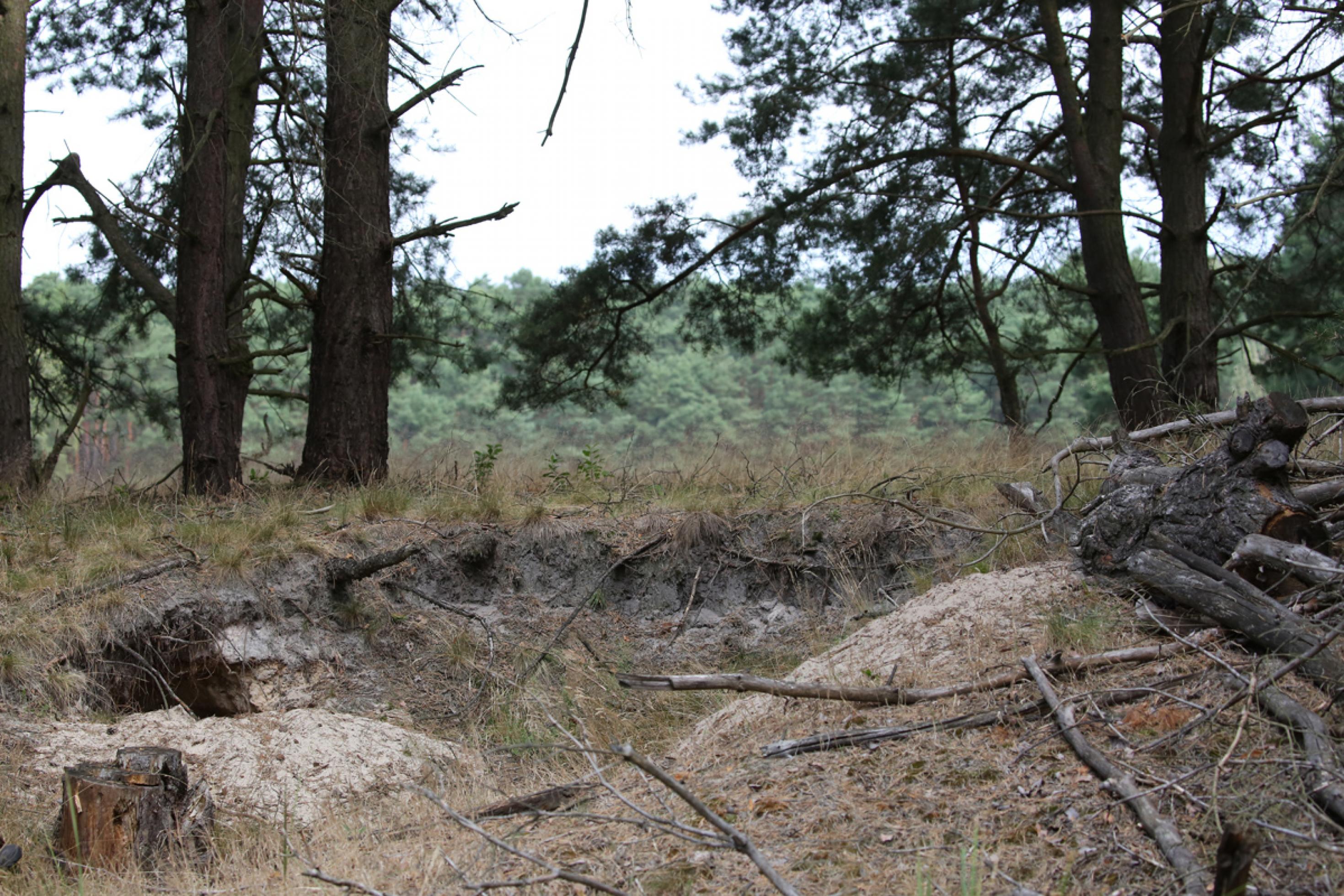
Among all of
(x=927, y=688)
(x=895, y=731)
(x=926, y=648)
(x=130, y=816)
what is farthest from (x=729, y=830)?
(x=130, y=816)

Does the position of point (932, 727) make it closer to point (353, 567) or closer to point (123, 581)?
point (353, 567)

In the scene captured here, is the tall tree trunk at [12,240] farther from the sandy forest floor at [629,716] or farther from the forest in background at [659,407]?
the forest in background at [659,407]

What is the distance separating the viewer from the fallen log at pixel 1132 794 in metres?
2.23

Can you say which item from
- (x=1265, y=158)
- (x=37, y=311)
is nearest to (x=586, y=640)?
(x=37, y=311)

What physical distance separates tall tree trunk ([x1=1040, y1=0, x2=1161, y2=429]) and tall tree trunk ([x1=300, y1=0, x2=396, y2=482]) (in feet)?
18.6

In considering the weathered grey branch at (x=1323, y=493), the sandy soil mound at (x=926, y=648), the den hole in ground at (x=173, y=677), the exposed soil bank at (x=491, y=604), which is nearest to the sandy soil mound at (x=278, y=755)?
the den hole in ground at (x=173, y=677)

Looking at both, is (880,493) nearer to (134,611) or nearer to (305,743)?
(305,743)

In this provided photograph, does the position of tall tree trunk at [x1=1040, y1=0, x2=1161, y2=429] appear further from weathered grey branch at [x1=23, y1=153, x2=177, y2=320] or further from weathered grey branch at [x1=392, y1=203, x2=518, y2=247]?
weathered grey branch at [x1=23, y1=153, x2=177, y2=320]

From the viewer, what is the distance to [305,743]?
450 cm

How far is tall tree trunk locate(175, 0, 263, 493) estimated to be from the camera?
23.5 feet

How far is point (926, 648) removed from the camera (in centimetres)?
389

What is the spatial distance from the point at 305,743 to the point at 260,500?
102 inches

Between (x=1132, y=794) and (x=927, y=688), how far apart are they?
36.8 inches

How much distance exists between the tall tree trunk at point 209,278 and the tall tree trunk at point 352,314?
23.7 inches
